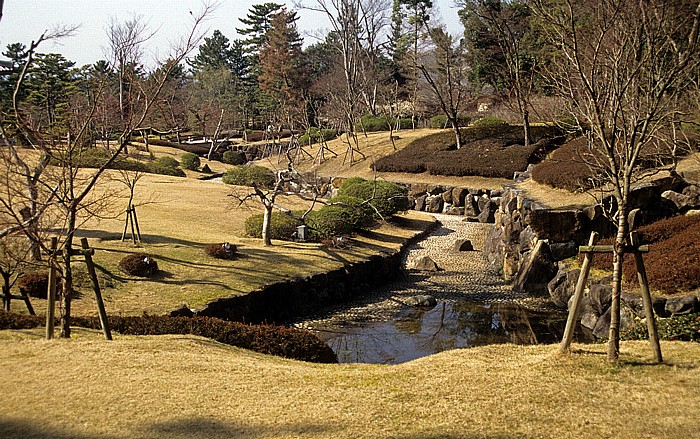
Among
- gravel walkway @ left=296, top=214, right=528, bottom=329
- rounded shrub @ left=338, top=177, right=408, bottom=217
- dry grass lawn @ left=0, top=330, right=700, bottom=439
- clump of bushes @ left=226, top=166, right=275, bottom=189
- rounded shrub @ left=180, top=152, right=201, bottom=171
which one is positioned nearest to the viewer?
dry grass lawn @ left=0, top=330, right=700, bottom=439

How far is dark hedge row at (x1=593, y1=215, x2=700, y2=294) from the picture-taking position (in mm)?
10414

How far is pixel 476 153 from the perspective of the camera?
31172 millimetres

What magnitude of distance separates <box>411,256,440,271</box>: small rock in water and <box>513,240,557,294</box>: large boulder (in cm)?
305

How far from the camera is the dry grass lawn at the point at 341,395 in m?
5.15

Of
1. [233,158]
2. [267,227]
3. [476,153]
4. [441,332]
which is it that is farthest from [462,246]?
[233,158]

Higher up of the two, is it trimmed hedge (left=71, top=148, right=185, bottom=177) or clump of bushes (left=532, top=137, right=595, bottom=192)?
trimmed hedge (left=71, top=148, right=185, bottom=177)

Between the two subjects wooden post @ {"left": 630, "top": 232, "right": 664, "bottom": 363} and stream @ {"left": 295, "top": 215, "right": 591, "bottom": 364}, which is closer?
wooden post @ {"left": 630, "top": 232, "right": 664, "bottom": 363}

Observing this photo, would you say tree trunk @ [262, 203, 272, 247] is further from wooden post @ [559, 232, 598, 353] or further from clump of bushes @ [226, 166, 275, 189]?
clump of bushes @ [226, 166, 275, 189]

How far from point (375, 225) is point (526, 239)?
6434 mm

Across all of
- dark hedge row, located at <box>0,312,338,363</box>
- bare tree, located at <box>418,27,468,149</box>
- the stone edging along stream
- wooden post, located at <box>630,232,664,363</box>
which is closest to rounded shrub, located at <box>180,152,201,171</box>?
bare tree, located at <box>418,27,468,149</box>

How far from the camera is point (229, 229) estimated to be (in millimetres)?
18641

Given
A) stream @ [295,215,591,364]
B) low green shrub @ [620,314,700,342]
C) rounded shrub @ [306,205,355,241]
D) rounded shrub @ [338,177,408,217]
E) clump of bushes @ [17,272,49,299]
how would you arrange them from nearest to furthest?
low green shrub @ [620,314,700,342] < clump of bushes @ [17,272,49,299] < stream @ [295,215,591,364] < rounded shrub @ [306,205,355,241] < rounded shrub @ [338,177,408,217]

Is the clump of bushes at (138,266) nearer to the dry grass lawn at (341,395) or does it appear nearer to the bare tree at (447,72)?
the dry grass lawn at (341,395)

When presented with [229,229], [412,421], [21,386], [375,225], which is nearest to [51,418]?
[21,386]
